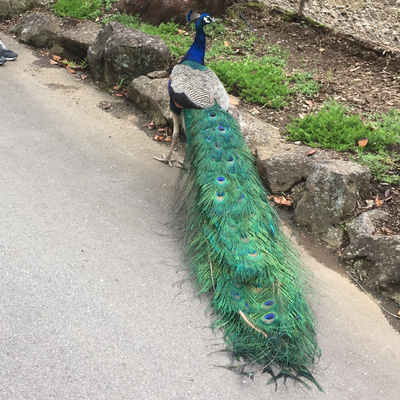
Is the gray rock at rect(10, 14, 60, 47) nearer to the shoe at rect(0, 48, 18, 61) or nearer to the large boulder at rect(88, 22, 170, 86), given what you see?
the shoe at rect(0, 48, 18, 61)

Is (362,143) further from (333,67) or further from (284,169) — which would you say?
(333,67)

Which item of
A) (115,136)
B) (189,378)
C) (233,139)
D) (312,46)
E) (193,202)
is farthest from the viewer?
(312,46)

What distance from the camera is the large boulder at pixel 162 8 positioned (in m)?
6.29

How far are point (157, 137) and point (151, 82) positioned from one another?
0.81 meters

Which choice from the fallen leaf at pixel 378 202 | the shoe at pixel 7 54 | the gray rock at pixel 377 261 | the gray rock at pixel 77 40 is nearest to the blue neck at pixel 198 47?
the gray rock at pixel 77 40

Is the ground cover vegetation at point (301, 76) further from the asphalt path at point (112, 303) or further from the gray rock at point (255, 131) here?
the asphalt path at point (112, 303)

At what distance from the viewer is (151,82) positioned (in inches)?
198

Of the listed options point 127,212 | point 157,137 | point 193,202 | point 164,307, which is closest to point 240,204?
point 193,202

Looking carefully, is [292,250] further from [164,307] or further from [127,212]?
[127,212]

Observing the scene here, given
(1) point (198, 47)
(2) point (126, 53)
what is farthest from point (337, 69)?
(2) point (126, 53)

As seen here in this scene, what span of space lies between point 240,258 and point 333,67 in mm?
4114

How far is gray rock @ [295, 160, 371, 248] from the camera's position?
11.4 ft

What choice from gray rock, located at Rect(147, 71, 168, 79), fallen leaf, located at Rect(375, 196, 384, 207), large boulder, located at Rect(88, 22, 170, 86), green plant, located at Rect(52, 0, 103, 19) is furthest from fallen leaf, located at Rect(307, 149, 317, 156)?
green plant, located at Rect(52, 0, 103, 19)

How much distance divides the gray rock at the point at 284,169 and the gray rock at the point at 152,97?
4.60 ft
